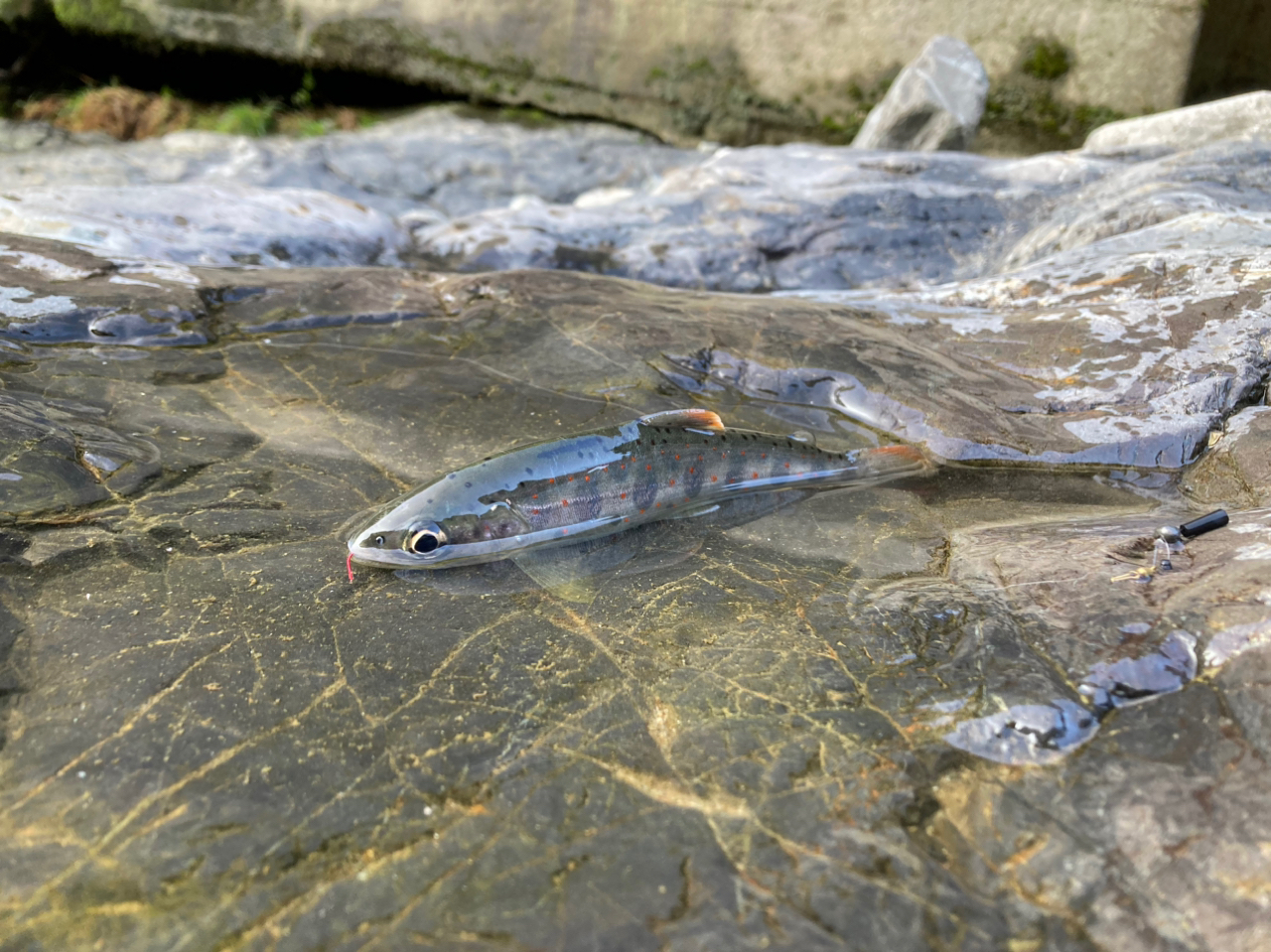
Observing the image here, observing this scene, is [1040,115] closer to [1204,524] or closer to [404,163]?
[404,163]

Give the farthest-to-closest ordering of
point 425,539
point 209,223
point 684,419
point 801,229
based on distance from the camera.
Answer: point 801,229 → point 209,223 → point 684,419 → point 425,539

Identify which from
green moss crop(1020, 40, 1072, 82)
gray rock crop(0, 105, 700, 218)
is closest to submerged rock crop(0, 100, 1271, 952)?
gray rock crop(0, 105, 700, 218)

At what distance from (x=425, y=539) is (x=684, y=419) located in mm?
1300

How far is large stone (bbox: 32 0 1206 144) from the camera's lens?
1005cm

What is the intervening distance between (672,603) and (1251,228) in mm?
4789

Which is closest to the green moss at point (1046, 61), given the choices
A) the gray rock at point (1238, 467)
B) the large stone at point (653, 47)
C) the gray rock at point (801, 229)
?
the large stone at point (653, 47)

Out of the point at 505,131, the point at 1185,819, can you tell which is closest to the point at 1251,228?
the point at 1185,819

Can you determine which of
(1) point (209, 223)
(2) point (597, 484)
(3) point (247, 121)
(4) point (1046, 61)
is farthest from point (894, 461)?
(3) point (247, 121)

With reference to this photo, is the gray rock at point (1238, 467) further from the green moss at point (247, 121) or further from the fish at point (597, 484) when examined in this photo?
the green moss at point (247, 121)

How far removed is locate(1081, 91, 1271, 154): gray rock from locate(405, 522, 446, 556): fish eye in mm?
7557

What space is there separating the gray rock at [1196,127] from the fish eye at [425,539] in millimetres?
7557

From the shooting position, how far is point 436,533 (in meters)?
3.49

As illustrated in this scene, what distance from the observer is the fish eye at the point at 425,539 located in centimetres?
346

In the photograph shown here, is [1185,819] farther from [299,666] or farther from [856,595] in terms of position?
[299,666]
